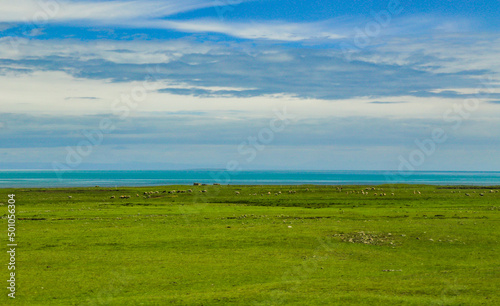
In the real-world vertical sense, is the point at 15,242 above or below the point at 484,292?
above

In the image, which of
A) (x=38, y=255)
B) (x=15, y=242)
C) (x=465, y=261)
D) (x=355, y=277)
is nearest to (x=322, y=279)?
(x=355, y=277)

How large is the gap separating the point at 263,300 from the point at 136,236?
1930 centimetres

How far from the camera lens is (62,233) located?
1391 inches

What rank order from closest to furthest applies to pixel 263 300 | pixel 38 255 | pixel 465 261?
pixel 263 300, pixel 465 261, pixel 38 255

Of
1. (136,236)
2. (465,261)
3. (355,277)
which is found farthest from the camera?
(136,236)

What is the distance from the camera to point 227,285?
19.6 metres

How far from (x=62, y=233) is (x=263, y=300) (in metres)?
24.2

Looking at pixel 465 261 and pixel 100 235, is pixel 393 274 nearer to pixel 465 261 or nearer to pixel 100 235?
pixel 465 261

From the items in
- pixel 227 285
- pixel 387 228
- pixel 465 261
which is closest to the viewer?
pixel 227 285

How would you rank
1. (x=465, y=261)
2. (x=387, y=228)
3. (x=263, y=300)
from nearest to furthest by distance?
1. (x=263, y=300)
2. (x=465, y=261)
3. (x=387, y=228)

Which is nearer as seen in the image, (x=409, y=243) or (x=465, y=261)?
(x=465, y=261)

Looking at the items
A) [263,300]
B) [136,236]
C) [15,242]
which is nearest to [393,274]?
[263,300]

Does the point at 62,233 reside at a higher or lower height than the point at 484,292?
higher

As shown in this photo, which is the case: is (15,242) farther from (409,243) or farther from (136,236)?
(409,243)
